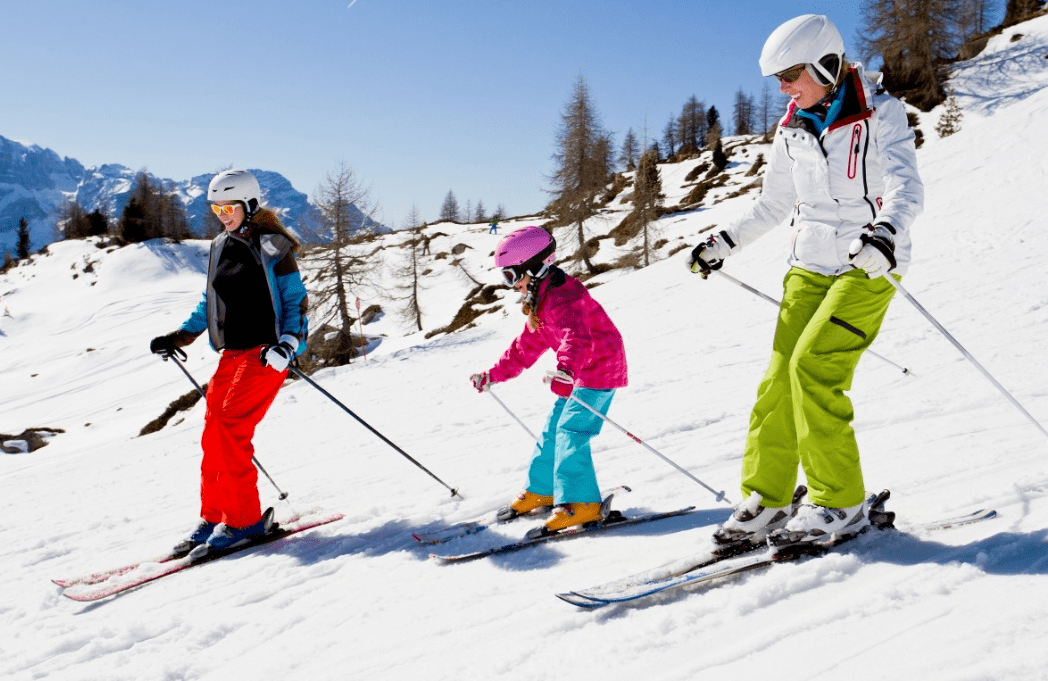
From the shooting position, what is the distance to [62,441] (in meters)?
21.9

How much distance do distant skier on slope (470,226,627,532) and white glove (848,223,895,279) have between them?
163cm

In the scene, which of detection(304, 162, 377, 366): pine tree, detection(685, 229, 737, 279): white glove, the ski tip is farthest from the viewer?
detection(304, 162, 377, 366): pine tree

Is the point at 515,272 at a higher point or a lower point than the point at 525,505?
higher

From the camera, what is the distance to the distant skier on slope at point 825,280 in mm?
2664

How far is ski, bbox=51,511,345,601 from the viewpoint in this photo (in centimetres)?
372

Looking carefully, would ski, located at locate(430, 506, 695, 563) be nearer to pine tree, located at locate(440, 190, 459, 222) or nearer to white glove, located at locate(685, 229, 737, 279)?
white glove, located at locate(685, 229, 737, 279)

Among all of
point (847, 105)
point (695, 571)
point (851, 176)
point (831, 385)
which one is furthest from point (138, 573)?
point (847, 105)

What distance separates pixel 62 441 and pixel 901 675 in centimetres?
2626

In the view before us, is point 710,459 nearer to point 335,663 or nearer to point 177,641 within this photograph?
point 335,663

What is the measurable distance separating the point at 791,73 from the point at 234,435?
375 centimetres

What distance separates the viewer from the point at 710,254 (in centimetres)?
329

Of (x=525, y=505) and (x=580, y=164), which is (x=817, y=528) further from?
(x=580, y=164)

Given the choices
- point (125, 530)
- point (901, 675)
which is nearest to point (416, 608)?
point (901, 675)

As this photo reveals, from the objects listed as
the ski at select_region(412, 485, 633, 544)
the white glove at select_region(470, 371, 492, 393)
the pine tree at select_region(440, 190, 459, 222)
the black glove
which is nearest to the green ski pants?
the ski at select_region(412, 485, 633, 544)
